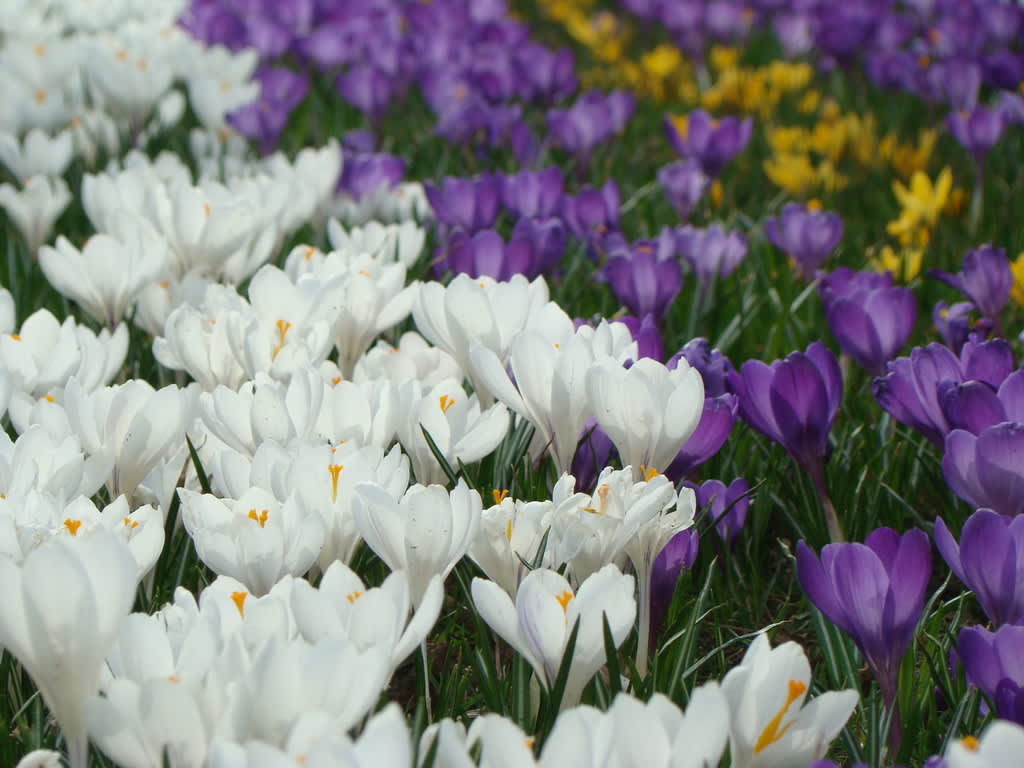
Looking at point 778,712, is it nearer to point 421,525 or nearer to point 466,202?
point 421,525

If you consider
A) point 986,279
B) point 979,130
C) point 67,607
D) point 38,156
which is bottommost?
point 979,130

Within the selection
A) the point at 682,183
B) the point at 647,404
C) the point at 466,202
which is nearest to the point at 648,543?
the point at 647,404

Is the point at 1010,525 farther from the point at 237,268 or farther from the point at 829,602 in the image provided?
the point at 237,268

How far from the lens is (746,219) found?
11.1ft

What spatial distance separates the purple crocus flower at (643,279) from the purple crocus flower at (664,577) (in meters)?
0.93

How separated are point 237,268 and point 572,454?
3.55ft

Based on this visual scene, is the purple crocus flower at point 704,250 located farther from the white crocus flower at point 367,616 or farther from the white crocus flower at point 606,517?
the white crocus flower at point 367,616

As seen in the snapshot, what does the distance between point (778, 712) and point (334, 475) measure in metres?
0.57

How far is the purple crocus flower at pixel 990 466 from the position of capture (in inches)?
58.6

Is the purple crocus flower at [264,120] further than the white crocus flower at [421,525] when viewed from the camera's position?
Yes

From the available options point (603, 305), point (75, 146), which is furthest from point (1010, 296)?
point (75, 146)

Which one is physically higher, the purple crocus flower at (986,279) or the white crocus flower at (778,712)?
the white crocus flower at (778,712)

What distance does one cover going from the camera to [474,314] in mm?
1778

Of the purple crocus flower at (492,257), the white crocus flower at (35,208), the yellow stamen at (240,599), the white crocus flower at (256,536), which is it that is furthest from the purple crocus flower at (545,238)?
the yellow stamen at (240,599)
